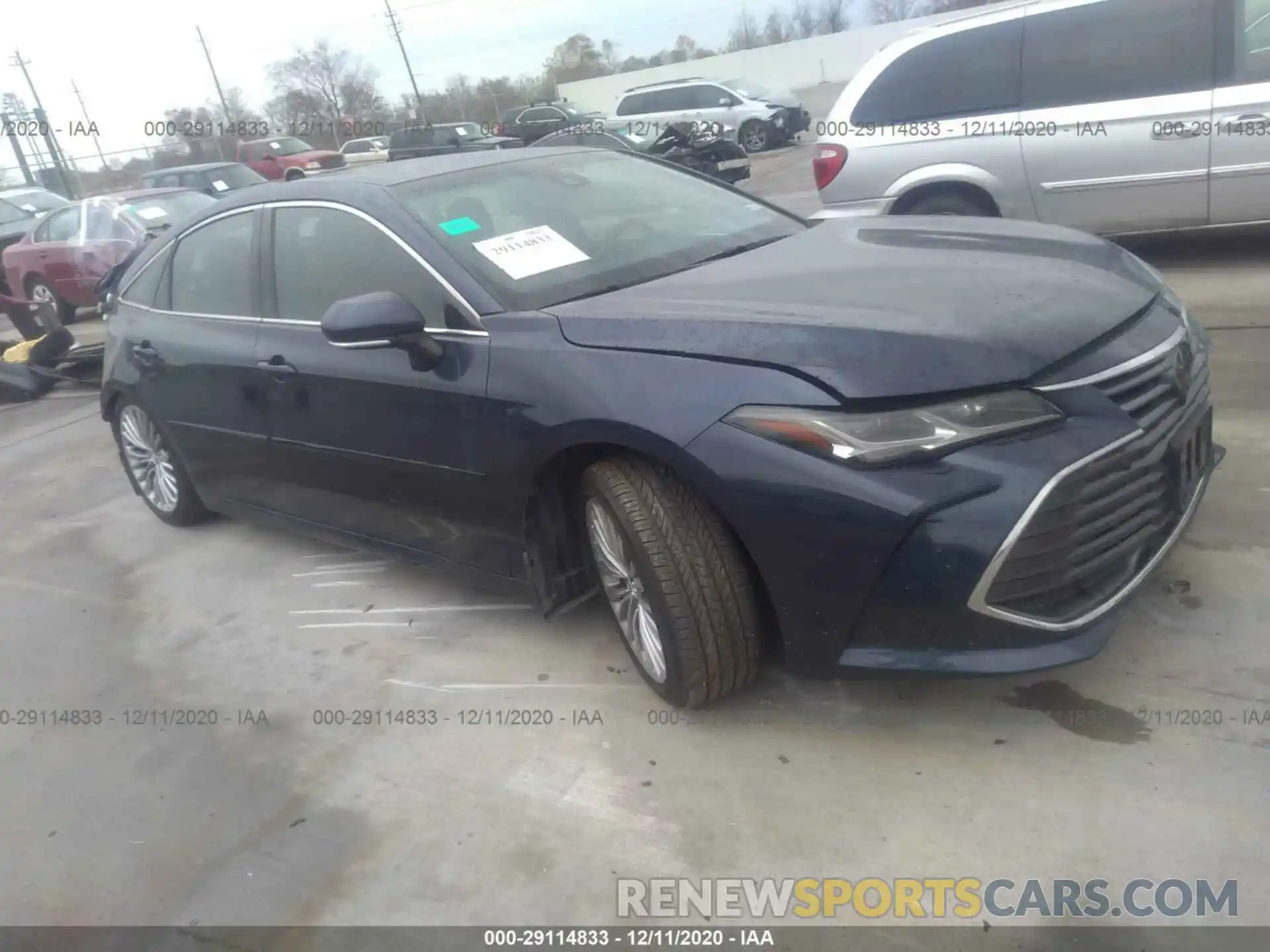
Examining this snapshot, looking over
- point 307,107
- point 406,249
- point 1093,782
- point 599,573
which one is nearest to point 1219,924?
point 1093,782

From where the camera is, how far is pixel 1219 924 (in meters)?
2.01

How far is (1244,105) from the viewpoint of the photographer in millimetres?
5703

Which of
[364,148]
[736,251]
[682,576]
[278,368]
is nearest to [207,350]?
[278,368]

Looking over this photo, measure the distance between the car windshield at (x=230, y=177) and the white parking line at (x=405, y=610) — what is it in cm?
1195

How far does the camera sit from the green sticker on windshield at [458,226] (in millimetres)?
3199

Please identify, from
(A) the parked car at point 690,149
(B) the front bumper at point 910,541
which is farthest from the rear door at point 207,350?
(A) the parked car at point 690,149

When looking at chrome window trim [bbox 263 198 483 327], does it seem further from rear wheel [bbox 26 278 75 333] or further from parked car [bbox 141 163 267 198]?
parked car [bbox 141 163 267 198]

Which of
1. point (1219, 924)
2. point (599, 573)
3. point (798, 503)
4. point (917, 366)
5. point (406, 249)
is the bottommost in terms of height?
point (1219, 924)

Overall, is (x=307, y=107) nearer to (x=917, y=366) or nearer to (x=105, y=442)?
(x=105, y=442)

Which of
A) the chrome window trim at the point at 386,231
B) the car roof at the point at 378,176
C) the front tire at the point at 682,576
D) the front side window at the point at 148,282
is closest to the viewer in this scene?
the front tire at the point at 682,576

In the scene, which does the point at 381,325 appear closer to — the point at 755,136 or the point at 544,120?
the point at 755,136

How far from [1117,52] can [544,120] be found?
18.9 m

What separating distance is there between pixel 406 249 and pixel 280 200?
2.99ft

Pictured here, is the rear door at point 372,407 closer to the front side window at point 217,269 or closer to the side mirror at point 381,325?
the side mirror at point 381,325
